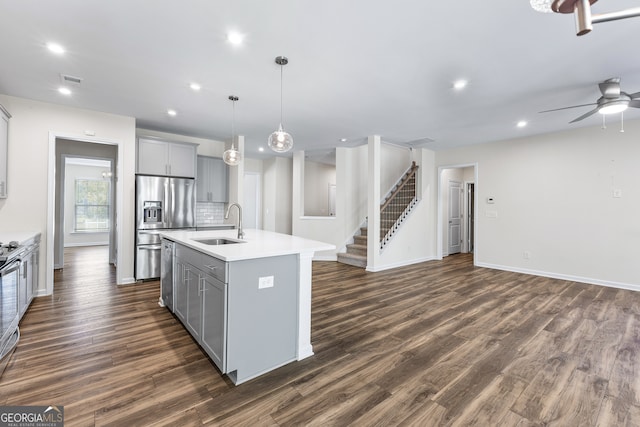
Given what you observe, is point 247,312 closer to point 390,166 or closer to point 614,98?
point 614,98

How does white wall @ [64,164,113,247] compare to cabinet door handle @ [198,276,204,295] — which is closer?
cabinet door handle @ [198,276,204,295]

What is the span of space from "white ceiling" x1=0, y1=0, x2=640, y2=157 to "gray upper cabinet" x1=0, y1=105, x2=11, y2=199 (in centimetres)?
34

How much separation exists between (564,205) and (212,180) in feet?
22.7

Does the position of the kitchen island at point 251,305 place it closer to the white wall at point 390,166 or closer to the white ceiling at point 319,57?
the white ceiling at point 319,57

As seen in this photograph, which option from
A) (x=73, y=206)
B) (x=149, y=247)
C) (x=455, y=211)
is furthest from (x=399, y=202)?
(x=73, y=206)

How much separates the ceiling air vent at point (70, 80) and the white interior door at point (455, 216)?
796 centimetres

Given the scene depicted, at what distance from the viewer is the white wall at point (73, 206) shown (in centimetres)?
886

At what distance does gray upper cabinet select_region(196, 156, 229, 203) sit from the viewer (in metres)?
5.87

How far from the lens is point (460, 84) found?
3.33 metres

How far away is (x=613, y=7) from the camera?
2.09 meters

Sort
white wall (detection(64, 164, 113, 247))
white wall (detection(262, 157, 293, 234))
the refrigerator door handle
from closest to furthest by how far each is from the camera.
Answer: the refrigerator door handle
white wall (detection(262, 157, 293, 234))
white wall (detection(64, 164, 113, 247))

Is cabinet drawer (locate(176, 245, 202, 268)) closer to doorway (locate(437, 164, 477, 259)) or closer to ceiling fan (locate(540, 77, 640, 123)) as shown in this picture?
ceiling fan (locate(540, 77, 640, 123))

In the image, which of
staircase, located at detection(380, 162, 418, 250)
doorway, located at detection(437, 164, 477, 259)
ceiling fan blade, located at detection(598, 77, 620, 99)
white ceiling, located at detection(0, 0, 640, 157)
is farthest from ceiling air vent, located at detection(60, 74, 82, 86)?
doorway, located at detection(437, 164, 477, 259)

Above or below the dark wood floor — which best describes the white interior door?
above
